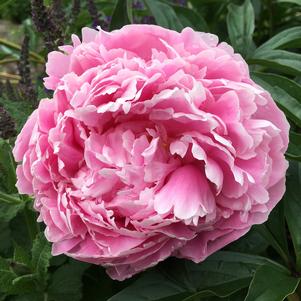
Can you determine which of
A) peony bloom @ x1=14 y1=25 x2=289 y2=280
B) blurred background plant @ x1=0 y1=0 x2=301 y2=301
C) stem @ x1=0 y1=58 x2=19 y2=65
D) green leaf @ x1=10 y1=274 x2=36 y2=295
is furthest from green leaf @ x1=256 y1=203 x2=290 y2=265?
stem @ x1=0 y1=58 x2=19 y2=65

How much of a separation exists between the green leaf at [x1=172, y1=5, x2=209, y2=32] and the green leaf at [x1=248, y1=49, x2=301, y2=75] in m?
0.10

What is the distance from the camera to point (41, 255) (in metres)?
0.56

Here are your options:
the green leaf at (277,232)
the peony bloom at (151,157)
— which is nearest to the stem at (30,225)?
the peony bloom at (151,157)

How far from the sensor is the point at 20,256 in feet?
1.86

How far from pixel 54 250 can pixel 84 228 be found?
0.04 meters

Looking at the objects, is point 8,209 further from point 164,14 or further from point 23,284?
point 164,14

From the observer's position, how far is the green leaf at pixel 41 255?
22.0 inches

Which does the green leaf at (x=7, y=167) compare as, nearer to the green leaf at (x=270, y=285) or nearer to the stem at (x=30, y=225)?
the stem at (x=30, y=225)

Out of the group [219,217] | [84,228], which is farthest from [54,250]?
[219,217]

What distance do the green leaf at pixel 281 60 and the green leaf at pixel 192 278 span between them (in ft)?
0.73

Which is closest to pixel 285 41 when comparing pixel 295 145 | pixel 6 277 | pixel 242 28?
pixel 242 28

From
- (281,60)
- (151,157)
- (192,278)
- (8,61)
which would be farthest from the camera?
(8,61)

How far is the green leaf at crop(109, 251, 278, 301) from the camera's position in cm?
57

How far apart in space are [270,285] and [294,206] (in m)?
0.10
